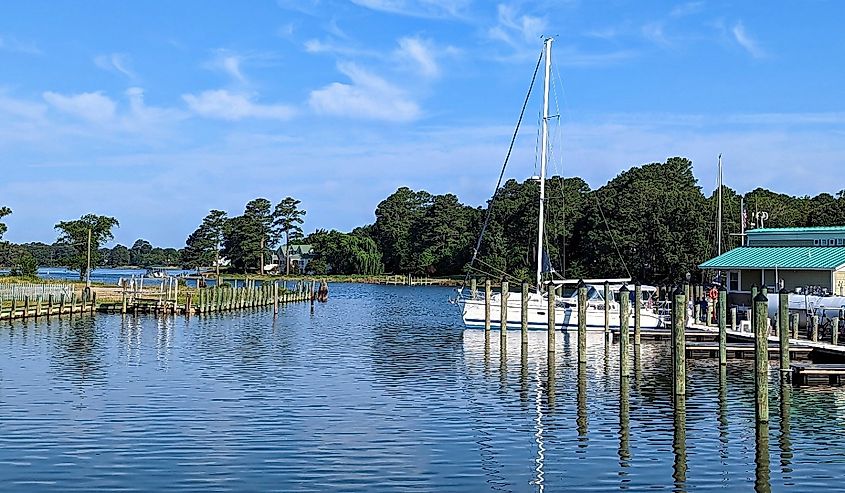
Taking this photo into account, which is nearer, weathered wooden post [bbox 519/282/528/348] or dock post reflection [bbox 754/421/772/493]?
dock post reflection [bbox 754/421/772/493]

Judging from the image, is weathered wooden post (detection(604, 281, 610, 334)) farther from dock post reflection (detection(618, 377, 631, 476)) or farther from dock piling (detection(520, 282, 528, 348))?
dock post reflection (detection(618, 377, 631, 476))

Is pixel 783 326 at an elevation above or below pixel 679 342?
above

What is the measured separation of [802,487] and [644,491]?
122 inches

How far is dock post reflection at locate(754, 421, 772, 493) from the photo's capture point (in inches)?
771

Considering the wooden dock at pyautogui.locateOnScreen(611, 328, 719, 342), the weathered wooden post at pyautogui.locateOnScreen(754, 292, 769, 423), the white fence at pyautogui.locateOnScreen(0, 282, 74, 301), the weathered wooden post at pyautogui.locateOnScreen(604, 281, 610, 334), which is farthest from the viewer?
the white fence at pyautogui.locateOnScreen(0, 282, 74, 301)

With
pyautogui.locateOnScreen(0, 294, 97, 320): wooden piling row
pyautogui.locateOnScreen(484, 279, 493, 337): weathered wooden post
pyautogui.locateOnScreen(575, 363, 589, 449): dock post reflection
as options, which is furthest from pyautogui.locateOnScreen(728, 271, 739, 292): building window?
pyautogui.locateOnScreen(0, 294, 97, 320): wooden piling row

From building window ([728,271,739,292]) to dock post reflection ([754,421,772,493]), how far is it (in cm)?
3329

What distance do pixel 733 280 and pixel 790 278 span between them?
4218 millimetres

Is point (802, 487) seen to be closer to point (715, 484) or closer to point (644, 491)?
point (715, 484)

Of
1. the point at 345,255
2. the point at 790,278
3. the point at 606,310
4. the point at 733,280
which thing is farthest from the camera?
the point at 345,255

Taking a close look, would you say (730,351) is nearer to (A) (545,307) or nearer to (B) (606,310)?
(B) (606,310)

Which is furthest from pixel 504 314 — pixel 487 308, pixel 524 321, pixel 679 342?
pixel 679 342

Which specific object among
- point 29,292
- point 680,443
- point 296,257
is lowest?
point 680,443

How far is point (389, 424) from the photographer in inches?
1000
